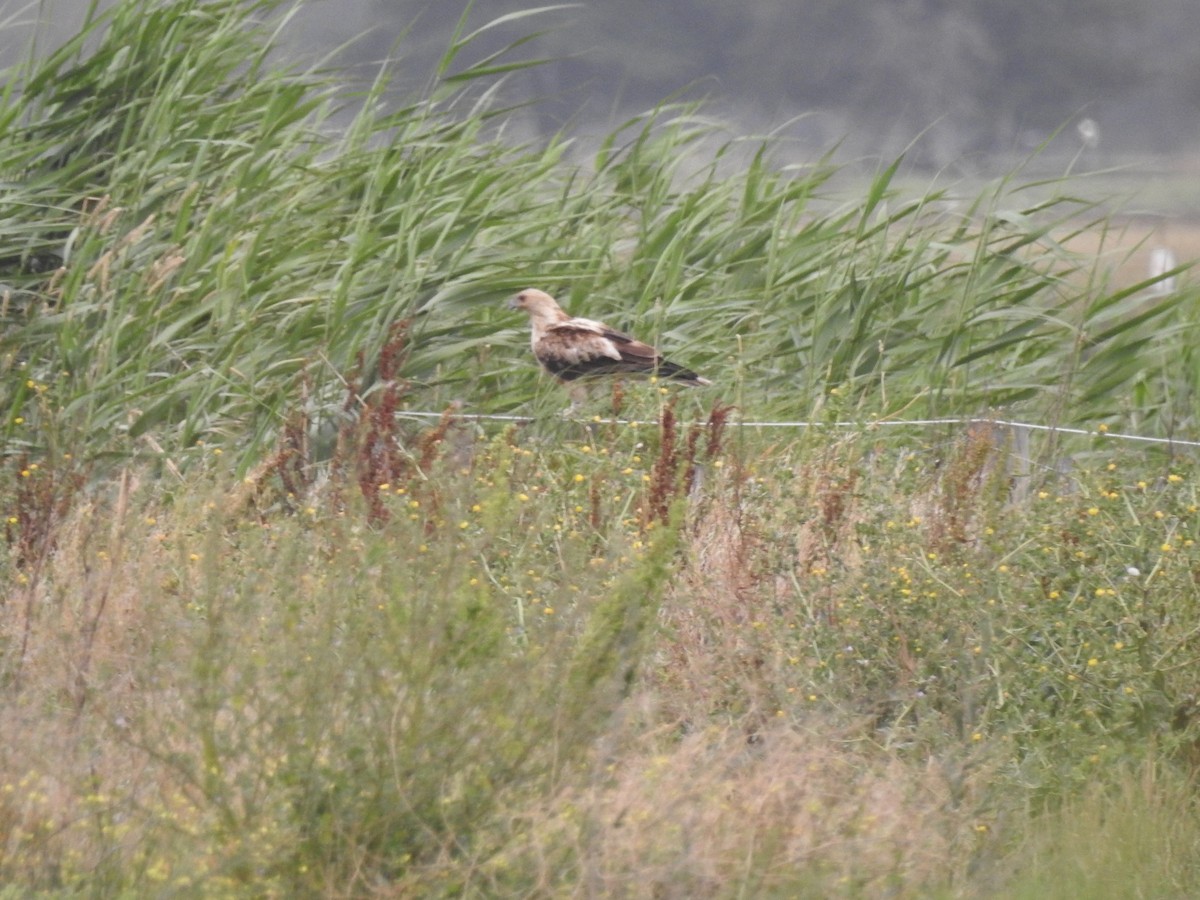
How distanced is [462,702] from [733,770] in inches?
26.3

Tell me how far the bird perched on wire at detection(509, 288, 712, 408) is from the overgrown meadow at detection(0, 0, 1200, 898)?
13 cm

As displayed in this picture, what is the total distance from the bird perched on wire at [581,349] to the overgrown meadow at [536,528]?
13 centimetres

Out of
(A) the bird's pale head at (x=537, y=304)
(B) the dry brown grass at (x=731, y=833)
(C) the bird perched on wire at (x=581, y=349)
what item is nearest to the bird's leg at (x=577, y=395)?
(C) the bird perched on wire at (x=581, y=349)

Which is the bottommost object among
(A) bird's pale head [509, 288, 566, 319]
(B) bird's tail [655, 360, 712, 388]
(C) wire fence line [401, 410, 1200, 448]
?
(C) wire fence line [401, 410, 1200, 448]

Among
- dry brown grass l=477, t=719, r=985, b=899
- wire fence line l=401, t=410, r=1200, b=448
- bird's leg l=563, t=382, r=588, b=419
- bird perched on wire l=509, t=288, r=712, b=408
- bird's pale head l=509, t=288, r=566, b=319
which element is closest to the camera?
dry brown grass l=477, t=719, r=985, b=899

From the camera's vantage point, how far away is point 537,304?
7.32 m

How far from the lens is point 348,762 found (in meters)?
2.91

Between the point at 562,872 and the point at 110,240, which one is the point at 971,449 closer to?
the point at 562,872

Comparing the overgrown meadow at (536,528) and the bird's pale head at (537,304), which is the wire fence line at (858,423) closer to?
the overgrown meadow at (536,528)

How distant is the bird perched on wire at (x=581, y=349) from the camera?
6.94 m

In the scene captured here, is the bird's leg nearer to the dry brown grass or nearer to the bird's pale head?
the bird's pale head

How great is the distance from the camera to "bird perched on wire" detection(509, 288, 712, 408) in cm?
694

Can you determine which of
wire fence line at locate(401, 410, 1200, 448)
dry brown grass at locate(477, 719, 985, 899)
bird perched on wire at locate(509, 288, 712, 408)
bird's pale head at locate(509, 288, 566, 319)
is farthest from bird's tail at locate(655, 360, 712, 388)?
dry brown grass at locate(477, 719, 985, 899)

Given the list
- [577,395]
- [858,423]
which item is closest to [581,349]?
[577,395]
